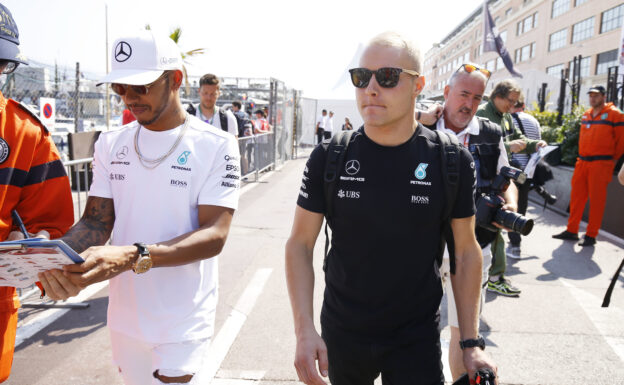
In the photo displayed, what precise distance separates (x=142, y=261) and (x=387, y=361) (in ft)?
3.36

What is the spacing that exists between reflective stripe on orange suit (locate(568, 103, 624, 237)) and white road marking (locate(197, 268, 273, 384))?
16.4ft

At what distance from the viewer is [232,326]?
14.2 feet

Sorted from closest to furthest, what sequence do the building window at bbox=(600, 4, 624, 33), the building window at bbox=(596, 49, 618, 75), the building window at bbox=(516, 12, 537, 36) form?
the building window at bbox=(600, 4, 624, 33) < the building window at bbox=(596, 49, 618, 75) < the building window at bbox=(516, 12, 537, 36)

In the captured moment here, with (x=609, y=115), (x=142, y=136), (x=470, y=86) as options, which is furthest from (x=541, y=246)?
(x=142, y=136)

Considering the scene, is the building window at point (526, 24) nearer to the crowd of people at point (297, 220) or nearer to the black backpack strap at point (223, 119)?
the black backpack strap at point (223, 119)

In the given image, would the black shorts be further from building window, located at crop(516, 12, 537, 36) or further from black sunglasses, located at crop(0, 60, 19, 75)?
building window, located at crop(516, 12, 537, 36)

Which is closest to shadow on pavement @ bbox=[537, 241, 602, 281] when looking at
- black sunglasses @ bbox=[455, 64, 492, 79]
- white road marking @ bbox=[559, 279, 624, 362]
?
white road marking @ bbox=[559, 279, 624, 362]

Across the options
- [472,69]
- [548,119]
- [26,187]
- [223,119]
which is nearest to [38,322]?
[26,187]

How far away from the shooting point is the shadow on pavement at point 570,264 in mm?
6035

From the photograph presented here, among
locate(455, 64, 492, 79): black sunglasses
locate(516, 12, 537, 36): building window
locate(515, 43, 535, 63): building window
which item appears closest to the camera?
locate(455, 64, 492, 79): black sunglasses

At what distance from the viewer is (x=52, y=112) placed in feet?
35.7

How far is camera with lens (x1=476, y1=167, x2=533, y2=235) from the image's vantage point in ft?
9.33

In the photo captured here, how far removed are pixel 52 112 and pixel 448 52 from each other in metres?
102

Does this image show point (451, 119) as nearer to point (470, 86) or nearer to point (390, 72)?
point (470, 86)
